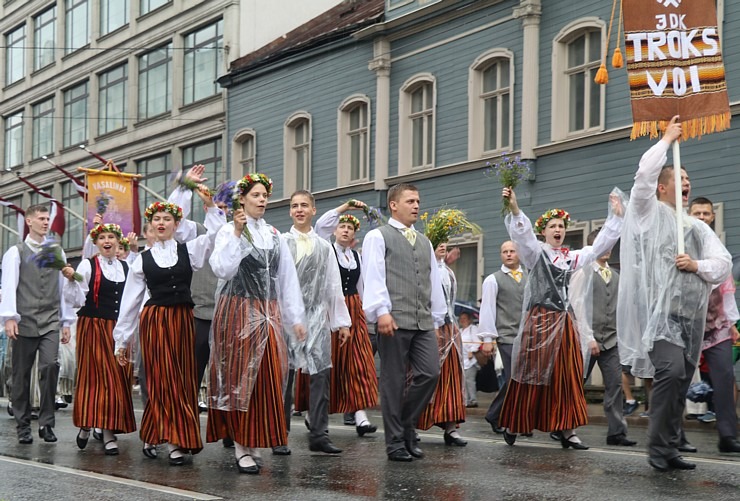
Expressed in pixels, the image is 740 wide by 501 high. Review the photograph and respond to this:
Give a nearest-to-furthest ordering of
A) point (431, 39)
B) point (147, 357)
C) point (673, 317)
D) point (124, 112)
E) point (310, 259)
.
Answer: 1. point (673, 317)
2. point (147, 357)
3. point (310, 259)
4. point (431, 39)
5. point (124, 112)

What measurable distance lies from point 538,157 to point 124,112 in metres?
19.4

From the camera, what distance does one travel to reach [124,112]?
38.0m

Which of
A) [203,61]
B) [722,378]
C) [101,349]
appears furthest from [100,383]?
[203,61]

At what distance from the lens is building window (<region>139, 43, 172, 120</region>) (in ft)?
116

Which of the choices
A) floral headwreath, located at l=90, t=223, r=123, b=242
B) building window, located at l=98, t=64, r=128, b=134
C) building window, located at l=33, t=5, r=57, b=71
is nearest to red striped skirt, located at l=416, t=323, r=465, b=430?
floral headwreath, located at l=90, t=223, r=123, b=242

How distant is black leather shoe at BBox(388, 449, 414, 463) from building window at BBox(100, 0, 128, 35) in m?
30.5

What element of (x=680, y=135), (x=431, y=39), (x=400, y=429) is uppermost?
(x=431, y=39)

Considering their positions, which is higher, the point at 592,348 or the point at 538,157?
the point at 538,157

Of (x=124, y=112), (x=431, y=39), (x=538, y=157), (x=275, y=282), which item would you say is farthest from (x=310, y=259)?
(x=124, y=112)

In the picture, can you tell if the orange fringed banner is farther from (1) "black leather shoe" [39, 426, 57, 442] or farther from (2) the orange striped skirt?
(1) "black leather shoe" [39, 426, 57, 442]

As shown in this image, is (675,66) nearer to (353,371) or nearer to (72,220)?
(353,371)

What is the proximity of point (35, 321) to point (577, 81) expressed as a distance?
1188cm

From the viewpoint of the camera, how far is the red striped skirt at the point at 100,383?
10391 millimetres

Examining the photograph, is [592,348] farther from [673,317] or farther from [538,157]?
[538,157]
